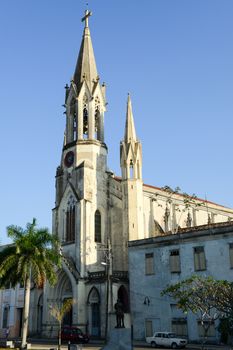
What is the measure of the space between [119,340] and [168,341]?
11326 mm

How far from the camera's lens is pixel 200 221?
214 feet

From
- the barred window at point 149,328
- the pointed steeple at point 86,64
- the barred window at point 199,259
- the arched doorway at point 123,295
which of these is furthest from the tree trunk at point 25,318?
the pointed steeple at point 86,64

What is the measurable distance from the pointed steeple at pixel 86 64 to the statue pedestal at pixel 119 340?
39.1 m

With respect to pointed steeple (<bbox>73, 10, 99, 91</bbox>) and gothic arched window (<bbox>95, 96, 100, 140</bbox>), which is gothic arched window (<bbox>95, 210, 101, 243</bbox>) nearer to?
gothic arched window (<bbox>95, 96, 100, 140</bbox>)

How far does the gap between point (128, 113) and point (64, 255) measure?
18557mm

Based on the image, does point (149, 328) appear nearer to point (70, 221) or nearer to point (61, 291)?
point (61, 291)

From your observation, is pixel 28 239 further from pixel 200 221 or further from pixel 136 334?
pixel 200 221

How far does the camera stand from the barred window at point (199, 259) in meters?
38.1

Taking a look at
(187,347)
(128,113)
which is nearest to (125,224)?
(128,113)

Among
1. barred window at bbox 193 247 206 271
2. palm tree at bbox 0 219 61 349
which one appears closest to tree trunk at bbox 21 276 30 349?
palm tree at bbox 0 219 61 349

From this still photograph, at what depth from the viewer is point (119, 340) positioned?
24453 millimetres

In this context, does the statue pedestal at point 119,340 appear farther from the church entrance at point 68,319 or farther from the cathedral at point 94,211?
the church entrance at point 68,319

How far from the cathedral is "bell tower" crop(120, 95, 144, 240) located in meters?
0.11

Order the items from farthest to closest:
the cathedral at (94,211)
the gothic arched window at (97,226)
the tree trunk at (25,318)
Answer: the gothic arched window at (97,226), the cathedral at (94,211), the tree trunk at (25,318)
